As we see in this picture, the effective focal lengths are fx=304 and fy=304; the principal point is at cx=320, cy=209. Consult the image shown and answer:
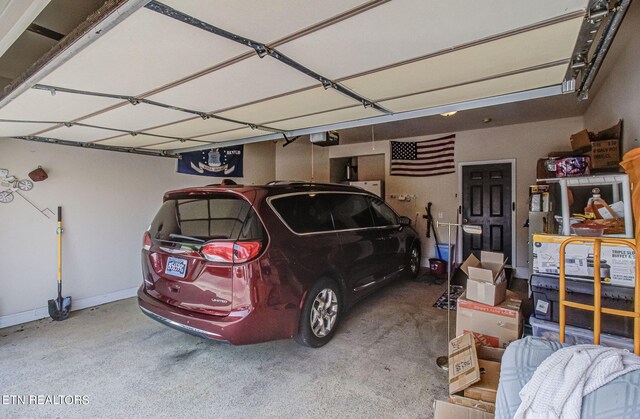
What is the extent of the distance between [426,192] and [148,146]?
16.3ft

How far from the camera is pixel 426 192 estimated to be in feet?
20.2

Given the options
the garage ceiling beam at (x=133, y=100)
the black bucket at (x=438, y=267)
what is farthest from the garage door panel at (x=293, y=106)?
the black bucket at (x=438, y=267)

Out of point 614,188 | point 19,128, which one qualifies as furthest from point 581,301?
point 19,128

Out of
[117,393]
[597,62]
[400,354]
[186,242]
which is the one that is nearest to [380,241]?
[400,354]

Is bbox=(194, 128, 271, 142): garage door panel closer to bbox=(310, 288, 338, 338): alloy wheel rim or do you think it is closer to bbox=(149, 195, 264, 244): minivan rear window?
bbox=(149, 195, 264, 244): minivan rear window

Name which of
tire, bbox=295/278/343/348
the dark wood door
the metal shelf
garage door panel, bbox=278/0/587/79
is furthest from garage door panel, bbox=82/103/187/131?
the dark wood door

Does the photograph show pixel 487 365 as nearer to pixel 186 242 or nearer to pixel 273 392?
pixel 273 392

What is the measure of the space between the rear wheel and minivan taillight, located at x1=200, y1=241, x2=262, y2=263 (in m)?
3.20

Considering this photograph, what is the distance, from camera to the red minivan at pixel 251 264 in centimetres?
223

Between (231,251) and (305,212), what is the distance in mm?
830

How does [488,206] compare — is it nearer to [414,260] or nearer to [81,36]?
[414,260]

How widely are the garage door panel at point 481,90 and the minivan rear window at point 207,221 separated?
147cm

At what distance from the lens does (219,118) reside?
2.87 meters

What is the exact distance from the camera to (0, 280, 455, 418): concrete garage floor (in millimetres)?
2018
